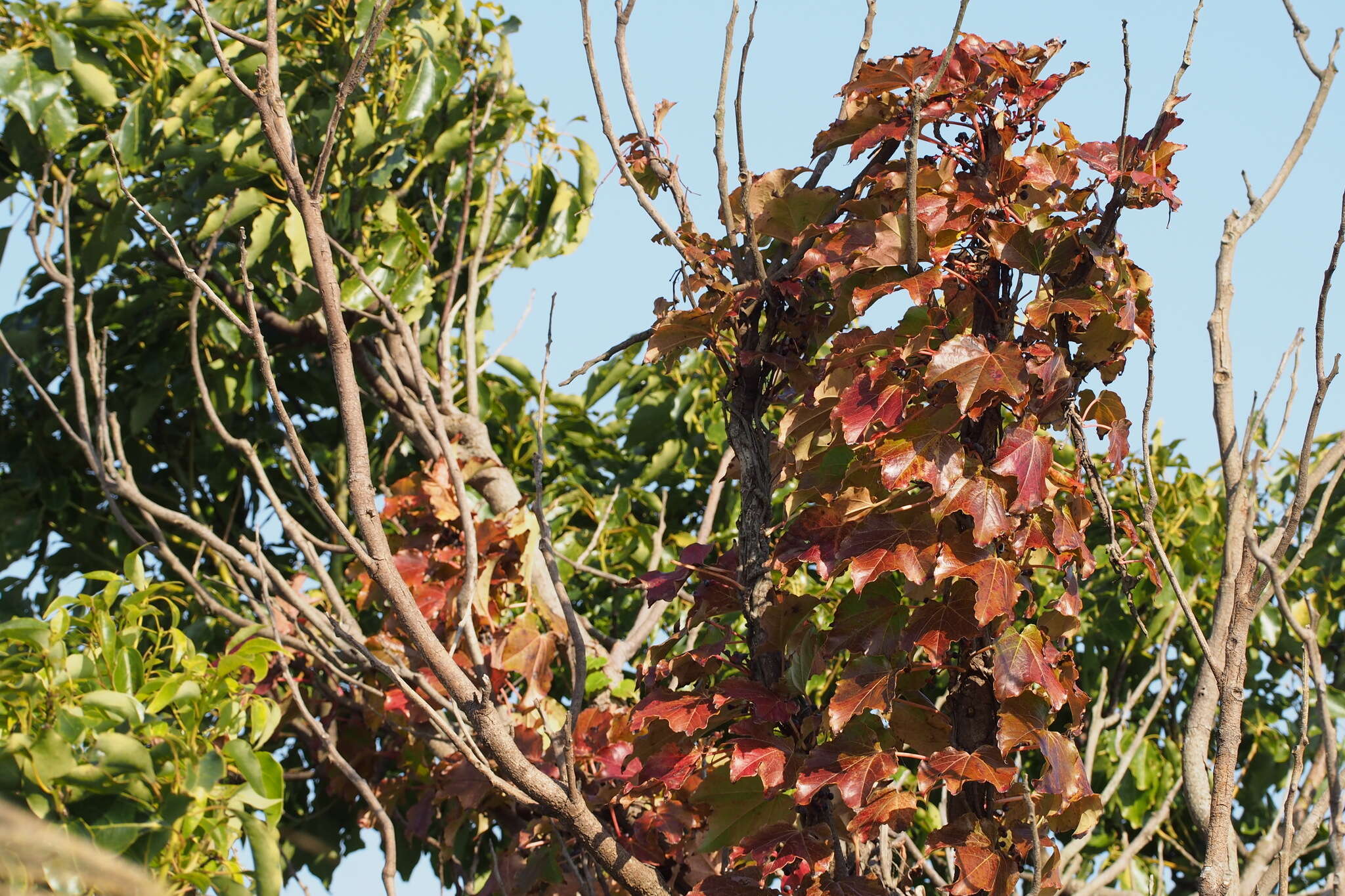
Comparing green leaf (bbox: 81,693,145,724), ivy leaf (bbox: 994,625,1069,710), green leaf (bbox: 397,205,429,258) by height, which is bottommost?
green leaf (bbox: 81,693,145,724)

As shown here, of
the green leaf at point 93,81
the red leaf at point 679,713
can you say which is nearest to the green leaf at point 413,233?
the green leaf at point 93,81

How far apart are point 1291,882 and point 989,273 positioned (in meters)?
1.88

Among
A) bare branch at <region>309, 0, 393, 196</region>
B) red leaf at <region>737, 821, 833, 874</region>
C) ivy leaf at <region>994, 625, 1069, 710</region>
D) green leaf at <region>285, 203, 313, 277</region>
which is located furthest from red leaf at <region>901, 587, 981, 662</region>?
green leaf at <region>285, 203, 313, 277</region>

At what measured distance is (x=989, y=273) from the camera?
1.42 metres

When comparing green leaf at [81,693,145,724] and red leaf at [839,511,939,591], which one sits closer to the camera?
red leaf at [839,511,939,591]

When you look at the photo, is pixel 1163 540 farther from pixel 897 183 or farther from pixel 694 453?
pixel 897 183

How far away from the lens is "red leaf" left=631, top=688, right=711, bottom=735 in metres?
1.45

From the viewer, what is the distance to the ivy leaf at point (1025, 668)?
1255mm

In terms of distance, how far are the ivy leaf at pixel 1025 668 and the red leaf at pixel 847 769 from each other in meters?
0.14

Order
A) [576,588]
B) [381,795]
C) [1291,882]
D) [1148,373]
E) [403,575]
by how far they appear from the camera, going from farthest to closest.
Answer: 1. [576,588]
2. [1291,882]
3. [381,795]
4. [403,575]
5. [1148,373]

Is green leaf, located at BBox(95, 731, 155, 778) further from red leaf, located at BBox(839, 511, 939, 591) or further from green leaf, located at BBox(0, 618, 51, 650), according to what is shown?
red leaf, located at BBox(839, 511, 939, 591)

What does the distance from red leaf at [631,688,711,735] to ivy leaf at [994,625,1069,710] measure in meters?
0.35

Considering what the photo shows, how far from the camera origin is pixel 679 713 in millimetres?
1464

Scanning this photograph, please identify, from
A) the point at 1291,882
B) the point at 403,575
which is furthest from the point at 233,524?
the point at 1291,882
